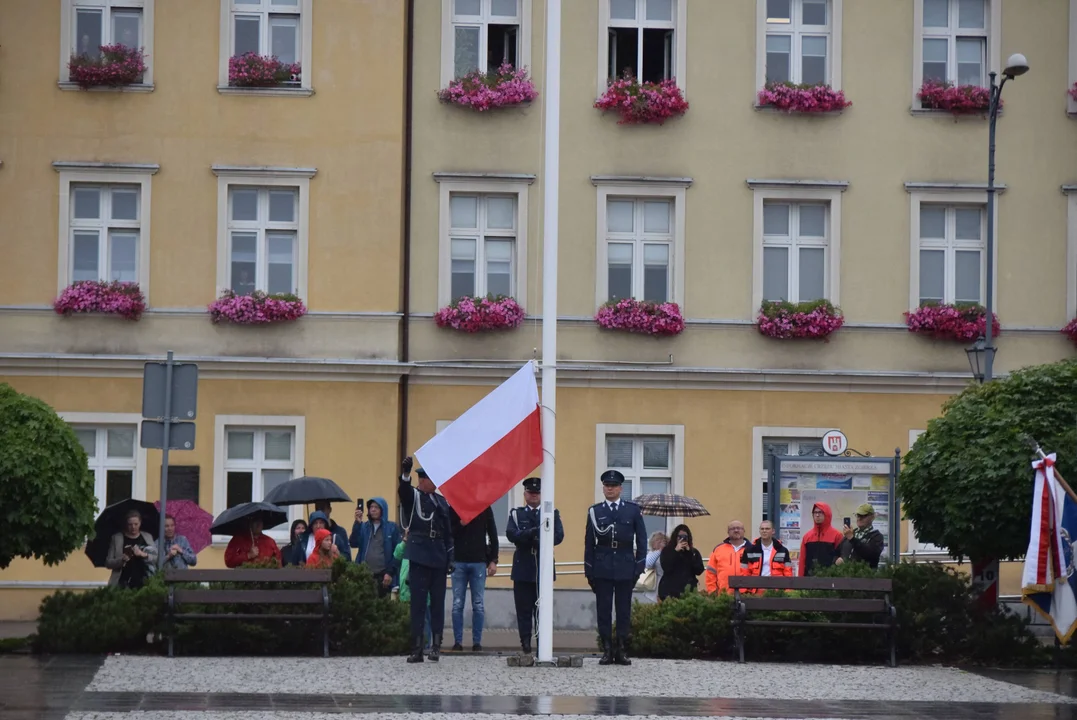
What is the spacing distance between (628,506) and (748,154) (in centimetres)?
1111

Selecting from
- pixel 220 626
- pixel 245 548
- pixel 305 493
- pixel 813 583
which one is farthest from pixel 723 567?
pixel 220 626

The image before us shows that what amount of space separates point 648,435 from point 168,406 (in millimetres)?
10379

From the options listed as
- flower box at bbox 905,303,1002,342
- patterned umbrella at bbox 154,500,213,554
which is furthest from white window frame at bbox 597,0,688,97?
patterned umbrella at bbox 154,500,213,554

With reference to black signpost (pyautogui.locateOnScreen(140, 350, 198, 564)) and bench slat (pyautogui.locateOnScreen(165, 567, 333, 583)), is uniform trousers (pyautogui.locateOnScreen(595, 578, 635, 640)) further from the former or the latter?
black signpost (pyautogui.locateOnScreen(140, 350, 198, 564))

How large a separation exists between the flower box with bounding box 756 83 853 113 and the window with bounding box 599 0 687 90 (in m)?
1.32

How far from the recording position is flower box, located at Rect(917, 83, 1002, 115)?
27.1 meters

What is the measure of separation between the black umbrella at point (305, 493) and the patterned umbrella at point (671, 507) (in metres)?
4.74

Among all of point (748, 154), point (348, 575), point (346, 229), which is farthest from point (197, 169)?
point (348, 575)

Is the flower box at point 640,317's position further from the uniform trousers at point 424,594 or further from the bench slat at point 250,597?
the bench slat at point 250,597

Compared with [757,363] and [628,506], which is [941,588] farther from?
[757,363]

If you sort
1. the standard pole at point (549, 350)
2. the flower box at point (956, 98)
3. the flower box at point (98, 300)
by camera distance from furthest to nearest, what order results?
1. the flower box at point (956, 98)
2. the flower box at point (98, 300)
3. the standard pole at point (549, 350)

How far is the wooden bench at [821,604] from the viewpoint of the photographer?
17703 mm

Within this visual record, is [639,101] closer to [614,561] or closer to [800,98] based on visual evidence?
[800,98]

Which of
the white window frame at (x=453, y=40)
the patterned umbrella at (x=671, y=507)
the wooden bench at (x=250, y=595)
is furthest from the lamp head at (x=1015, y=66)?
the wooden bench at (x=250, y=595)
